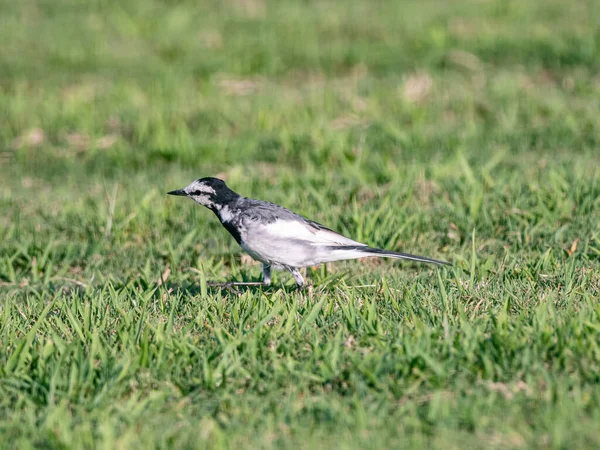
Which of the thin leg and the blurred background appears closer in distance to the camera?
the thin leg

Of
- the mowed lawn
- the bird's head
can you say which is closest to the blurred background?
the mowed lawn

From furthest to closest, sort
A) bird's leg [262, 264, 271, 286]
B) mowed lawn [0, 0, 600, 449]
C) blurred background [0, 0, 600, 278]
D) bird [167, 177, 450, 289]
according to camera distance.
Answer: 1. blurred background [0, 0, 600, 278]
2. bird's leg [262, 264, 271, 286]
3. bird [167, 177, 450, 289]
4. mowed lawn [0, 0, 600, 449]

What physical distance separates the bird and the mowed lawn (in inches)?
8.5

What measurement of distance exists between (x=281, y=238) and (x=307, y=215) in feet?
5.76

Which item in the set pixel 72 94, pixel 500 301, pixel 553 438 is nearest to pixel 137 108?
pixel 72 94

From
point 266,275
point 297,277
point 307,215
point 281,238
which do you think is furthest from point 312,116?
point 281,238

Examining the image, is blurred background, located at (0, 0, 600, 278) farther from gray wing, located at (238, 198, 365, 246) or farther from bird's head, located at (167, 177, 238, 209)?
bird's head, located at (167, 177, 238, 209)

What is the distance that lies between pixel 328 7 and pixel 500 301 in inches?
344

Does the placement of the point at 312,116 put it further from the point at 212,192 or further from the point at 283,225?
the point at 283,225

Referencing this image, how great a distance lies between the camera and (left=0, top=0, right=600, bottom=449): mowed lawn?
3.95m

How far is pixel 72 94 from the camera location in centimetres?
1036

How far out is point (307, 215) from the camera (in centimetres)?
723

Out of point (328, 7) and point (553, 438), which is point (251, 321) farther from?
point (328, 7)

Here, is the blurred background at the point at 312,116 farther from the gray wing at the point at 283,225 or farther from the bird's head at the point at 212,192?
the bird's head at the point at 212,192
